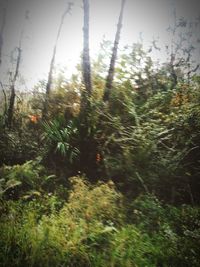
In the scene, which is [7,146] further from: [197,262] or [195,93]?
[197,262]

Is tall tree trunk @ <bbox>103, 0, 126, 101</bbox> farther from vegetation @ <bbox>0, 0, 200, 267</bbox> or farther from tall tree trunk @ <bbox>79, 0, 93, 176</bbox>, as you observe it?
tall tree trunk @ <bbox>79, 0, 93, 176</bbox>

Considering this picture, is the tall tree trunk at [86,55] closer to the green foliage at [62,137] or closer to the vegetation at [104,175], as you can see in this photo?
the vegetation at [104,175]

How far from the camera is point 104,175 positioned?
6605mm

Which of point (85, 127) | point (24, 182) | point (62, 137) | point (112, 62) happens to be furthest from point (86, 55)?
point (24, 182)

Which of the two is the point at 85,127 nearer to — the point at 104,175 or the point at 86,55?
the point at 104,175

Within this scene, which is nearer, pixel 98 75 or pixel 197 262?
pixel 197 262

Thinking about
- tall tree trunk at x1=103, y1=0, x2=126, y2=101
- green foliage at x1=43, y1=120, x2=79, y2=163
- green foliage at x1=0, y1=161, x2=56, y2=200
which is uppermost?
tall tree trunk at x1=103, y1=0, x2=126, y2=101

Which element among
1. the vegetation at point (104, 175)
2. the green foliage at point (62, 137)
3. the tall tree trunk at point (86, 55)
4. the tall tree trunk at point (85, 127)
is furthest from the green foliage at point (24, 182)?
the tall tree trunk at point (86, 55)

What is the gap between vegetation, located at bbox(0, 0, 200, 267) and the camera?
4.06 meters

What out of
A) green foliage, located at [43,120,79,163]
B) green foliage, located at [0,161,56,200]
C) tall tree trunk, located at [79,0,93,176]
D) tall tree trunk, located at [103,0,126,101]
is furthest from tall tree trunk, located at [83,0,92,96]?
green foliage, located at [0,161,56,200]

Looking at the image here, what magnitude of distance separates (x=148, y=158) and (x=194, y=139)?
1075 millimetres

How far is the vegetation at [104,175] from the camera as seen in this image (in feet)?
13.3

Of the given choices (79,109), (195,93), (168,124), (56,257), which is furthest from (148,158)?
(56,257)

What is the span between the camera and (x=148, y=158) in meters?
6.07
